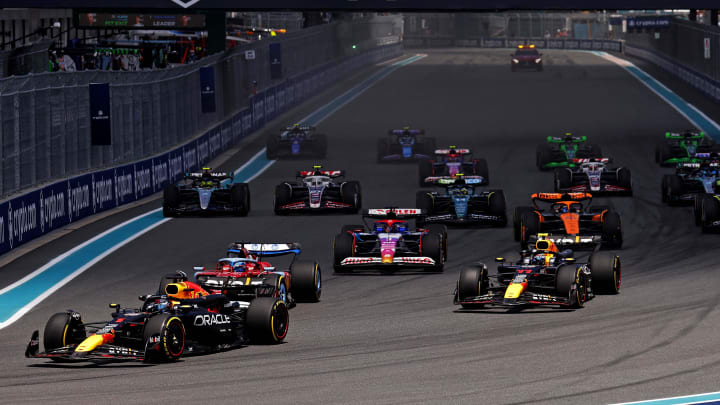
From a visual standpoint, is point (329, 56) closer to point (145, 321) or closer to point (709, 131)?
point (709, 131)

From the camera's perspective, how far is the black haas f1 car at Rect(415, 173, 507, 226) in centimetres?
2866

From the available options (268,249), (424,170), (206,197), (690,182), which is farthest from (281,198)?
(268,249)

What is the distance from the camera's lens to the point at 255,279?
19.1 m

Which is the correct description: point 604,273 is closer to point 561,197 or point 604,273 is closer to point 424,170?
point 561,197

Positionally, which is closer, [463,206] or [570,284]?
[570,284]

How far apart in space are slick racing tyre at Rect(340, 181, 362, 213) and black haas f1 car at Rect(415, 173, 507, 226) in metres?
2.36

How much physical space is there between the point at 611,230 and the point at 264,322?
10548mm

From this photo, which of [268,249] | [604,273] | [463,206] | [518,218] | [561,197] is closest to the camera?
[604,273]

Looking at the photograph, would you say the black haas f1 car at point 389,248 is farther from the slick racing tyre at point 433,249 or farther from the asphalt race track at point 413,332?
the asphalt race track at point 413,332

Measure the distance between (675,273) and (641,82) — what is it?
177 feet

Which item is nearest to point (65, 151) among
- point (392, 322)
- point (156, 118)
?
point (156, 118)

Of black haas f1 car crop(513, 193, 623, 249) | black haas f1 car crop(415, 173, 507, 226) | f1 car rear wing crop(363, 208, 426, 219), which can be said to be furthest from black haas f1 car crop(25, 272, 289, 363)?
black haas f1 car crop(415, 173, 507, 226)

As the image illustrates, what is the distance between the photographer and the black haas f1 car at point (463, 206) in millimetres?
28656

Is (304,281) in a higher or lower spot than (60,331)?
lower
